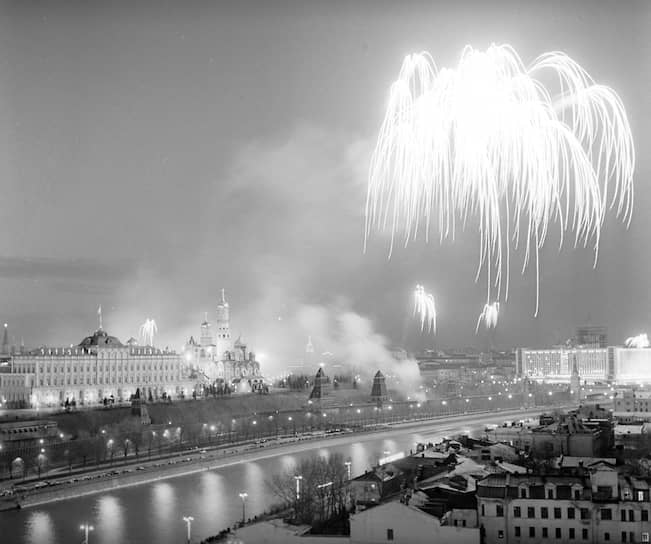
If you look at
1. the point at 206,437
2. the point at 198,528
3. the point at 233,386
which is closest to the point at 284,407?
the point at 233,386

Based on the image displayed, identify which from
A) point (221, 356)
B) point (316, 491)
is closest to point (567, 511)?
point (316, 491)

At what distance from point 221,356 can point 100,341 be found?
10.8 meters

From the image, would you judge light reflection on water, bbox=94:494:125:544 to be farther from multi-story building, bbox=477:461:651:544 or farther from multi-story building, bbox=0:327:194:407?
multi-story building, bbox=0:327:194:407

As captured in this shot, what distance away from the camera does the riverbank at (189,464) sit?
16.9m

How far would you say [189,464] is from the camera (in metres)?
21.0

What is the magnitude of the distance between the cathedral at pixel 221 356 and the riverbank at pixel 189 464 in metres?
12.8

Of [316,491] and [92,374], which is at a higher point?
[92,374]

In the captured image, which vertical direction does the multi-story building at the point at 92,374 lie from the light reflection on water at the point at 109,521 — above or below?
above

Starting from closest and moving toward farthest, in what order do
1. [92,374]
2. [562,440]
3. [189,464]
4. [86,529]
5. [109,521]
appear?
1. [86,529]
2. [109,521]
3. [562,440]
4. [189,464]
5. [92,374]


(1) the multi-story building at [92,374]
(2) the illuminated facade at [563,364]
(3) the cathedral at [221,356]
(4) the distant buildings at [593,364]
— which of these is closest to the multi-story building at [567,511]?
(1) the multi-story building at [92,374]

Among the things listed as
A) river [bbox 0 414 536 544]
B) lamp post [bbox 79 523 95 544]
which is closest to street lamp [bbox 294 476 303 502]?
river [bbox 0 414 536 544]

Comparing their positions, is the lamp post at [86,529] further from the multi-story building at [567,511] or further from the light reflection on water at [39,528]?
the multi-story building at [567,511]

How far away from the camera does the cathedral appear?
4325cm

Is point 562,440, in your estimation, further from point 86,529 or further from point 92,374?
point 92,374
